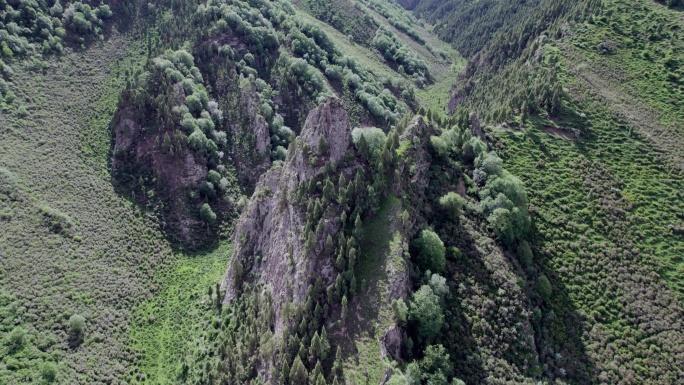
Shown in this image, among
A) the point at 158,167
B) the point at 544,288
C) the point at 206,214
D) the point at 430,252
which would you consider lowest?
the point at 206,214

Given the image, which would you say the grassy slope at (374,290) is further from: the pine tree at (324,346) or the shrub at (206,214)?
the shrub at (206,214)

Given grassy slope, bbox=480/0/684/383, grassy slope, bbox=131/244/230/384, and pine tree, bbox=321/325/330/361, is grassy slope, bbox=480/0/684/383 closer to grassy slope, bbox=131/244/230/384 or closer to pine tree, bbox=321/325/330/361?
pine tree, bbox=321/325/330/361

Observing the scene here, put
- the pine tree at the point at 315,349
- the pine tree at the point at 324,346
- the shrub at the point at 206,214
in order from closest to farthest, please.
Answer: the pine tree at the point at 324,346 → the pine tree at the point at 315,349 → the shrub at the point at 206,214

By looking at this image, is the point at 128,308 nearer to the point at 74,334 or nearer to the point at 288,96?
the point at 74,334

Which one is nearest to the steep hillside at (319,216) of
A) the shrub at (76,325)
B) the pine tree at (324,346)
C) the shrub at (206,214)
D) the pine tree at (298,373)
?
the pine tree at (324,346)

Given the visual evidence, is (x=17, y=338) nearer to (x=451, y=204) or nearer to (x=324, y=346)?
(x=324, y=346)

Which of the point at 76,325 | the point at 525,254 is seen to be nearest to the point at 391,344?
the point at 525,254

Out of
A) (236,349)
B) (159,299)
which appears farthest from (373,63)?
(236,349)
